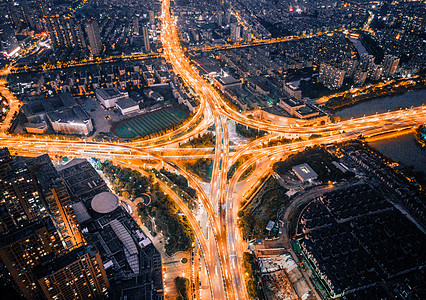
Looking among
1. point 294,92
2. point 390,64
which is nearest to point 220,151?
point 294,92

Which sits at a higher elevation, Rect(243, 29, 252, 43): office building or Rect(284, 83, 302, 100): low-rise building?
Rect(243, 29, 252, 43): office building

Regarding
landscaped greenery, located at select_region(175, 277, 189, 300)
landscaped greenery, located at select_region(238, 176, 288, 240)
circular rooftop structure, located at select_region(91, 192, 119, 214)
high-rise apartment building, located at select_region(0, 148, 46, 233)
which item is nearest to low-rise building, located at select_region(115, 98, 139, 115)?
circular rooftop structure, located at select_region(91, 192, 119, 214)

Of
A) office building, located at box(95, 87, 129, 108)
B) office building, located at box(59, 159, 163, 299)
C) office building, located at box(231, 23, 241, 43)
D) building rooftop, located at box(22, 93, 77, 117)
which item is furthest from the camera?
office building, located at box(231, 23, 241, 43)

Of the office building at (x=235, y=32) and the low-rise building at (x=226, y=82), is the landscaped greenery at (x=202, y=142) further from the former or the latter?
the office building at (x=235, y=32)

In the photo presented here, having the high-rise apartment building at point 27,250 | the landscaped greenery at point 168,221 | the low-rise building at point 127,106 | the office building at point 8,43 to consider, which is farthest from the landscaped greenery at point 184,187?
the office building at point 8,43

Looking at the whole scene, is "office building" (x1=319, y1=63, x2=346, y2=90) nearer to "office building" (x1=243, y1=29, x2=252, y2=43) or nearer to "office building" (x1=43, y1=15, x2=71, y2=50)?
"office building" (x1=243, y1=29, x2=252, y2=43)

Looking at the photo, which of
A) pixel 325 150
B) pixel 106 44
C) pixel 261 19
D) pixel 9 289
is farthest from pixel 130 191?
pixel 261 19

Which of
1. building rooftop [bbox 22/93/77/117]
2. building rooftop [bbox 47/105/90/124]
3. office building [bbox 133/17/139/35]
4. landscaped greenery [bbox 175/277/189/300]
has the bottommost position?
landscaped greenery [bbox 175/277/189/300]

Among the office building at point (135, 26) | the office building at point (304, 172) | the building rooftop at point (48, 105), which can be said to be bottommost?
the office building at point (304, 172)
